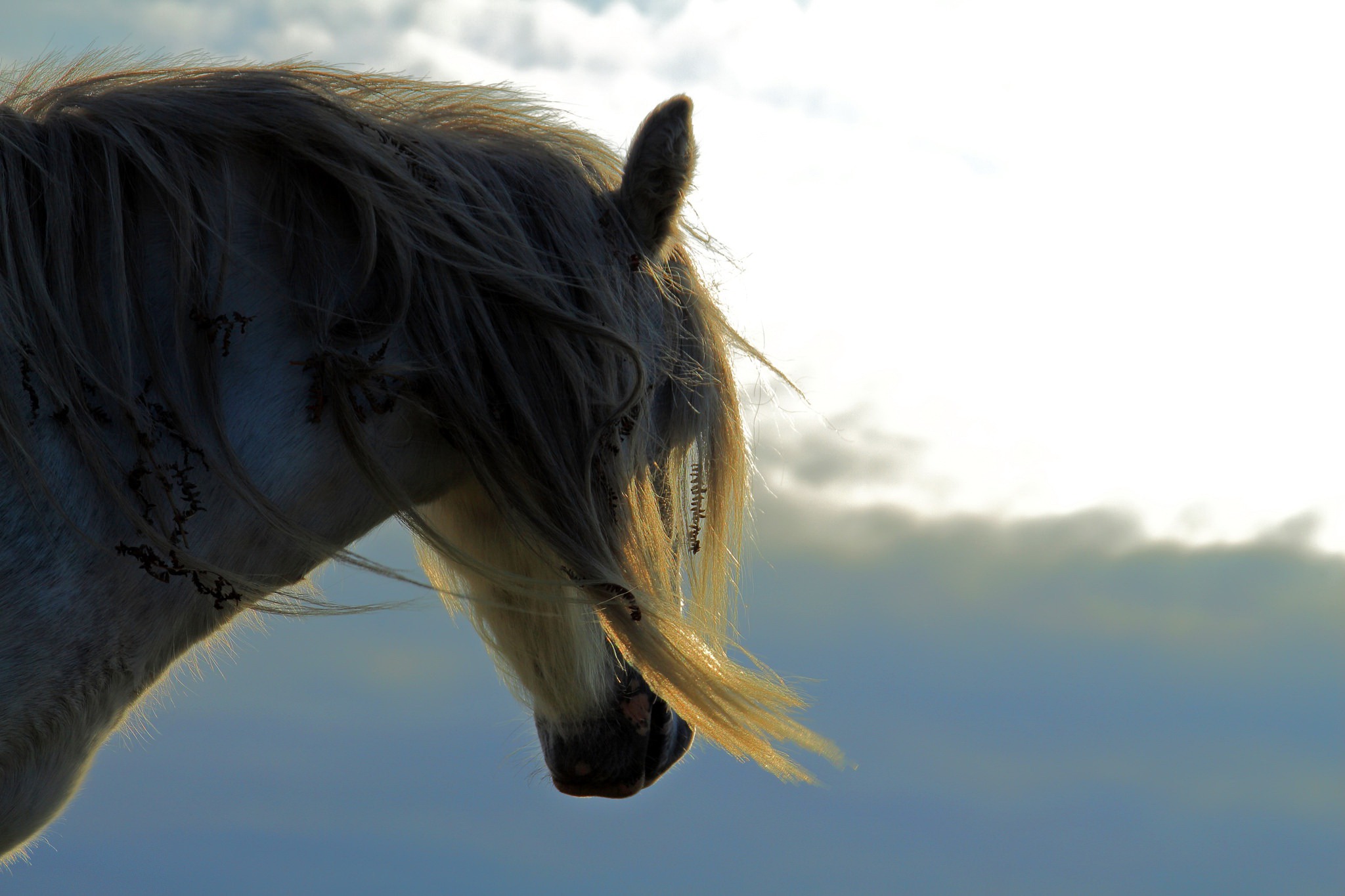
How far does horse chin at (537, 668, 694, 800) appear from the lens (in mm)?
1783

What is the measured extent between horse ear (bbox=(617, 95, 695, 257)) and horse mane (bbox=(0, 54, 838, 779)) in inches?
1.5

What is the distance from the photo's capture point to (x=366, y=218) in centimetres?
131

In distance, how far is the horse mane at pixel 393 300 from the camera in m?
1.22

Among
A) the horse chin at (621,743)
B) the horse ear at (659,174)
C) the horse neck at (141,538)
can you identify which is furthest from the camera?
the horse chin at (621,743)

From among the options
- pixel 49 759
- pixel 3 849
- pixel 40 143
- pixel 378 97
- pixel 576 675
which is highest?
pixel 378 97

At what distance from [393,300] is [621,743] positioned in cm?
89

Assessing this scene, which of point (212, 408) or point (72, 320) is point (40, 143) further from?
point (212, 408)

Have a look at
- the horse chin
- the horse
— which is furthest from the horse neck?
the horse chin

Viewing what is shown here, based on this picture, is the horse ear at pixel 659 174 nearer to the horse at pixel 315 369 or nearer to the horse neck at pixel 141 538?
the horse at pixel 315 369

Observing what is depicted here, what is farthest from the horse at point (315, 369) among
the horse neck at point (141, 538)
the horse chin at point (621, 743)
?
the horse chin at point (621, 743)

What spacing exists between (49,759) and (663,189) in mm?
1067

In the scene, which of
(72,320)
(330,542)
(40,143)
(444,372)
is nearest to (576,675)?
(330,542)

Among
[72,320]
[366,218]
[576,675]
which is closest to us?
[72,320]

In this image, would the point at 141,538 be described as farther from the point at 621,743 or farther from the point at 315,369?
the point at 621,743
